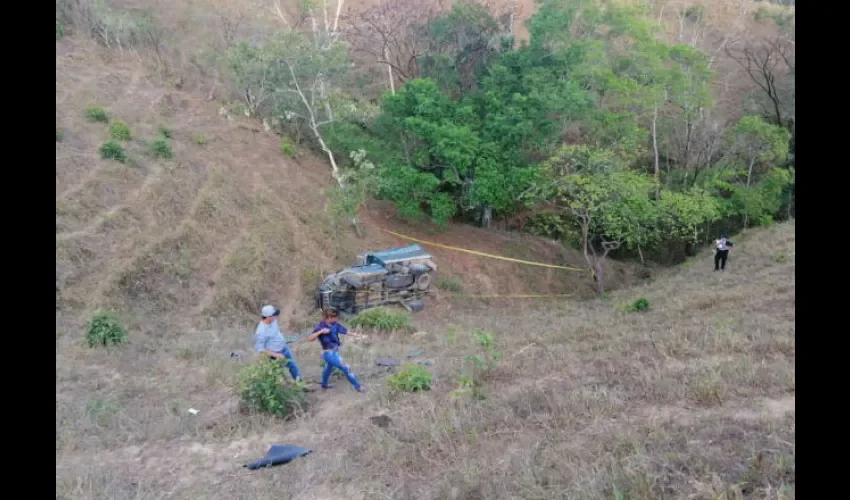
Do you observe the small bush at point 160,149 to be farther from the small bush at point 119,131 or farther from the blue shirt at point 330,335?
the blue shirt at point 330,335

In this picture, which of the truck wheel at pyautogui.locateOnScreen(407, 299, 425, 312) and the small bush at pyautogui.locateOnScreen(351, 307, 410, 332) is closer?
the small bush at pyautogui.locateOnScreen(351, 307, 410, 332)

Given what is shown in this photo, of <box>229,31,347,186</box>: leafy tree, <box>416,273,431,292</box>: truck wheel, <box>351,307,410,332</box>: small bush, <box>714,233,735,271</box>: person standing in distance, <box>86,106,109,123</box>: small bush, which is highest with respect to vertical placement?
<box>229,31,347,186</box>: leafy tree

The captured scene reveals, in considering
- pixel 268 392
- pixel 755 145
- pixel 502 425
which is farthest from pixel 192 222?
pixel 755 145

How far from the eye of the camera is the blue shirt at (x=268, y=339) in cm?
670

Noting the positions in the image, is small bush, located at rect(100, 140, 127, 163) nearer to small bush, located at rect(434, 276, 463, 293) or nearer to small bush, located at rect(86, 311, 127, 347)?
small bush, located at rect(86, 311, 127, 347)

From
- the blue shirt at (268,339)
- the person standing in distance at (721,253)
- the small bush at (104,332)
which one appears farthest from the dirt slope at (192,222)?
the blue shirt at (268,339)

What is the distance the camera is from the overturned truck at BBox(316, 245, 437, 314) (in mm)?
13000

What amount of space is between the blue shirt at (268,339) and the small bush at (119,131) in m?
12.8

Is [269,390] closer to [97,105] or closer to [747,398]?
[747,398]

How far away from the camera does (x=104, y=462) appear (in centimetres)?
542

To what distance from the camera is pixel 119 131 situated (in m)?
16.2

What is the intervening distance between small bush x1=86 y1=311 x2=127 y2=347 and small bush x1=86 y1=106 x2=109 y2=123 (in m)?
10.1

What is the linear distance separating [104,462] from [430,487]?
3.65m

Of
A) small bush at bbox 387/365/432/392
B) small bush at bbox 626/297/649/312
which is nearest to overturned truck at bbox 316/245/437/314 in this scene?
small bush at bbox 626/297/649/312
